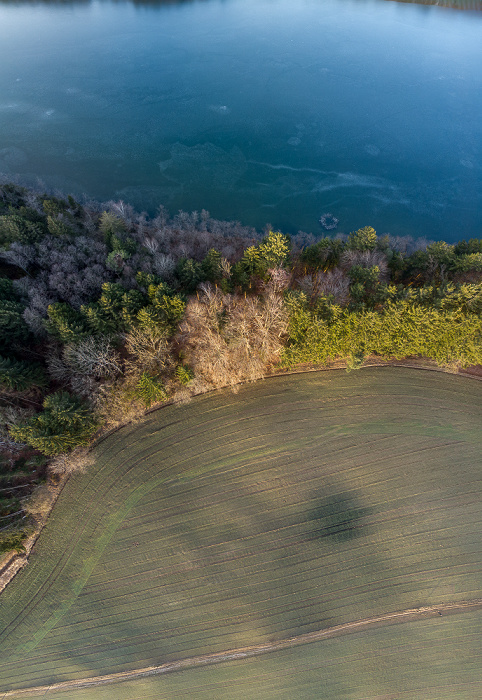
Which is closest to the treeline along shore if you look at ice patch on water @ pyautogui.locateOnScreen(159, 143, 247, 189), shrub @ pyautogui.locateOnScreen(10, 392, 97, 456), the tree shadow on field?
shrub @ pyautogui.locateOnScreen(10, 392, 97, 456)

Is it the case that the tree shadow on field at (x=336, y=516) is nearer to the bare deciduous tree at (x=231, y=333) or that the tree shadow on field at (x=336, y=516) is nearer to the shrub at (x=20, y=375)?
the bare deciduous tree at (x=231, y=333)

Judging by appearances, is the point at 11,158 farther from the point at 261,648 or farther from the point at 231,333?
the point at 261,648

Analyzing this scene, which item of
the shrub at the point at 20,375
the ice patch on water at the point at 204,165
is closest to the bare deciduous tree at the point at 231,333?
the shrub at the point at 20,375

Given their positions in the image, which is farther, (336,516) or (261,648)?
(336,516)

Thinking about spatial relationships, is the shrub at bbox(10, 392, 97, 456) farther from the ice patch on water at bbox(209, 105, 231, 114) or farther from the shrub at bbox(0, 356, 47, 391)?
the ice patch on water at bbox(209, 105, 231, 114)

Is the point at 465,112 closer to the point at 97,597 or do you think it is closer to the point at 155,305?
the point at 155,305

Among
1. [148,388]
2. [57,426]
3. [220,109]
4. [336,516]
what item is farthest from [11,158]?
[336,516]

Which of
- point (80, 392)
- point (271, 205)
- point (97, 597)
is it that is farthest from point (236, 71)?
point (97, 597)

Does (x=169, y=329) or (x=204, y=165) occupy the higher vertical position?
(x=204, y=165)
